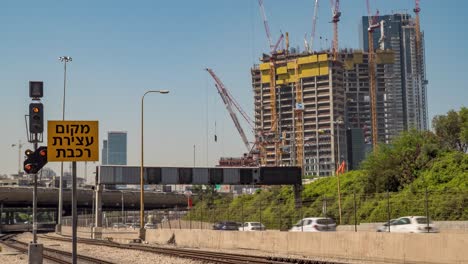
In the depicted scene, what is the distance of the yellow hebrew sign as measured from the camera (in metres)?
14.1

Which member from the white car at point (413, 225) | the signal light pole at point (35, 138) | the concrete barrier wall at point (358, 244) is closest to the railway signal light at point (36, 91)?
the signal light pole at point (35, 138)

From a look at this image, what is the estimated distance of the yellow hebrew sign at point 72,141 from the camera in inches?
556

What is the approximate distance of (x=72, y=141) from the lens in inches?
561

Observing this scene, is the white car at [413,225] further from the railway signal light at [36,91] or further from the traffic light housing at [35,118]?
the traffic light housing at [35,118]

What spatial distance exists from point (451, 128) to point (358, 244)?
8206cm

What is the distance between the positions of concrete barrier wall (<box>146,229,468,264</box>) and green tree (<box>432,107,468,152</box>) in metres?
68.7

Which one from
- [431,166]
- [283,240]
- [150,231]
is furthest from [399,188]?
[283,240]

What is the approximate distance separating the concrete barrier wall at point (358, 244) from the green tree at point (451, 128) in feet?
225

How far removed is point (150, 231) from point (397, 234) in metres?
33.0

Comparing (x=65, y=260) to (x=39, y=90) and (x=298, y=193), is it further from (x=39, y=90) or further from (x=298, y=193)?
(x=298, y=193)

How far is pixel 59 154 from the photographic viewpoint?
1412cm

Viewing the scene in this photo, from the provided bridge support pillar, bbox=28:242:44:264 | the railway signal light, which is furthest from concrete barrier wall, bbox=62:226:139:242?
the railway signal light

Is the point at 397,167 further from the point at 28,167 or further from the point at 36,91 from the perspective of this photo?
the point at 28,167

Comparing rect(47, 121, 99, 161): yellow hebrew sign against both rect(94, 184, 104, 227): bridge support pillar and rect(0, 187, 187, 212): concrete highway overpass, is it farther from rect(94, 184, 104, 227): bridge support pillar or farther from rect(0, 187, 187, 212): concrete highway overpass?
rect(0, 187, 187, 212): concrete highway overpass
